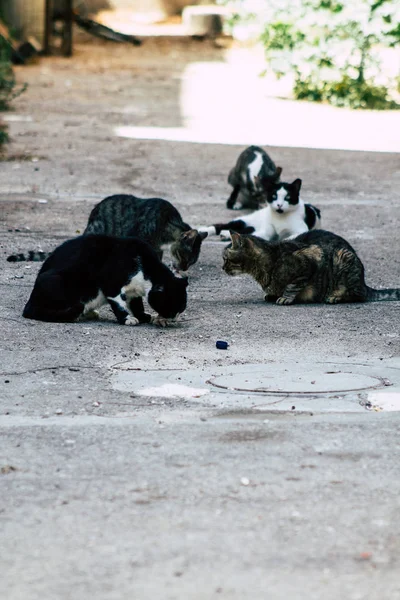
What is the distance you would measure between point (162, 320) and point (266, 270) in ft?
4.03

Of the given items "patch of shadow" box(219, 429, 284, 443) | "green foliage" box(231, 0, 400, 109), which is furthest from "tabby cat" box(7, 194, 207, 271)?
"green foliage" box(231, 0, 400, 109)

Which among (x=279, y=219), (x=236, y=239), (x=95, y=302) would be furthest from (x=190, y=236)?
(x=95, y=302)

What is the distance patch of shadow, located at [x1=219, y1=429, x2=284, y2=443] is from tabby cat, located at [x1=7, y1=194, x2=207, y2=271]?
4.21 metres

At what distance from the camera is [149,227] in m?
9.79

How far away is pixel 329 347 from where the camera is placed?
734 centimetres

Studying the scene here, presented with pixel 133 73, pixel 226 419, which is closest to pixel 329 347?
pixel 226 419

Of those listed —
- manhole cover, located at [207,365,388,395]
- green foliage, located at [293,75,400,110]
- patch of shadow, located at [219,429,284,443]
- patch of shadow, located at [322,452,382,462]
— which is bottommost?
green foliage, located at [293,75,400,110]

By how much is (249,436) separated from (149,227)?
4577 mm

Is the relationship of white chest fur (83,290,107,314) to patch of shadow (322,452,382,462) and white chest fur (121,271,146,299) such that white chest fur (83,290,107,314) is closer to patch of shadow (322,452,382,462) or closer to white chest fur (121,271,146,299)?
white chest fur (121,271,146,299)

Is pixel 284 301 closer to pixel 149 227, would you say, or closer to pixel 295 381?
pixel 149 227

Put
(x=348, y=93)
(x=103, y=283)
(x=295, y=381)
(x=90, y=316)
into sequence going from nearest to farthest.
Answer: (x=295, y=381), (x=103, y=283), (x=90, y=316), (x=348, y=93)

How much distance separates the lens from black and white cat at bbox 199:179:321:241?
10891 mm

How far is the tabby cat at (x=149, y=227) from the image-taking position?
9625 millimetres

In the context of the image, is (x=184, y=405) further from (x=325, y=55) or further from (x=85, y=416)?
(x=325, y=55)
